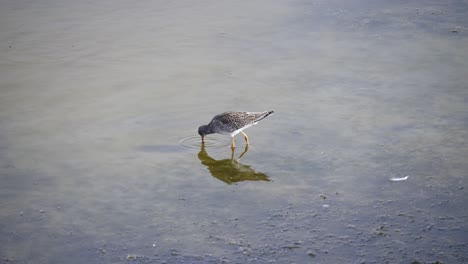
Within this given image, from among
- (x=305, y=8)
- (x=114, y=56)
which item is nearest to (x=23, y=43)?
(x=114, y=56)

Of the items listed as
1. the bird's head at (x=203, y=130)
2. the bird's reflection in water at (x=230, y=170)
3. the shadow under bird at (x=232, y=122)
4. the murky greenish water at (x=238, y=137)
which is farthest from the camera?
the bird's head at (x=203, y=130)

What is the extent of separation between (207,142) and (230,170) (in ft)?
3.72

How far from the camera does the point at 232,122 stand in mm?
8203

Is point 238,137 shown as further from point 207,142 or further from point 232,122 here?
point 232,122

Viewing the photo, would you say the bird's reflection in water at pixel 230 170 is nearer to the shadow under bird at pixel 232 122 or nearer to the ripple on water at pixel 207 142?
the ripple on water at pixel 207 142

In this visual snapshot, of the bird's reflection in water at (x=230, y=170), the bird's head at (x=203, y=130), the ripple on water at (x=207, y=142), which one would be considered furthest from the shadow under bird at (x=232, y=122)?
the bird's reflection in water at (x=230, y=170)

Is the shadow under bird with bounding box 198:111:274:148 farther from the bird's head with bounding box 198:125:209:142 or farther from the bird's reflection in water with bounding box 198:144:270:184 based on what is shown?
the bird's reflection in water with bounding box 198:144:270:184

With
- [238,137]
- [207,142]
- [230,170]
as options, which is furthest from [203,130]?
[230,170]

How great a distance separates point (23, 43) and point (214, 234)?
792 centimetres

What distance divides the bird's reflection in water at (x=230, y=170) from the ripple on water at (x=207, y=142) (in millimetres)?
183

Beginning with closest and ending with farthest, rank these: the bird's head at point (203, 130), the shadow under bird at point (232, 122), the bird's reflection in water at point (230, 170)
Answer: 1. the bird's reflection in water at point (230, 170)
2. the shadow under bird at point (232, 122)
3. the bird's head at point (203, 130)

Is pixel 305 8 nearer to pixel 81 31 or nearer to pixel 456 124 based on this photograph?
pixel 81 31

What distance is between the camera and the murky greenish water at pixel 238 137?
611 cm

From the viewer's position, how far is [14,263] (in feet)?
19.1
